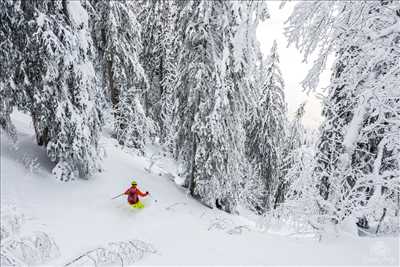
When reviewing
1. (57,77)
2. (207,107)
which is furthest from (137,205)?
(57,77)

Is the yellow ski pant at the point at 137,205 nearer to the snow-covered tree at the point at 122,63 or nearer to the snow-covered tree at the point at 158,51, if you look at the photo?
the snow-covered tree at the point at 122,63

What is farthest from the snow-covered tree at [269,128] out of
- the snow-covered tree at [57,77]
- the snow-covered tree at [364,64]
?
the snow-covered tree at [364,64]

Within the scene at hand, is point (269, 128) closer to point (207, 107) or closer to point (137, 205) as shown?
point (207, 107)

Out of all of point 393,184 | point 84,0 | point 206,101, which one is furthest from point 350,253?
Answer: point 84,0

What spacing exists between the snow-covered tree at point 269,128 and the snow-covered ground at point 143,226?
10.4m

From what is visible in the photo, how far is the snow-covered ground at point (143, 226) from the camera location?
5.87 m

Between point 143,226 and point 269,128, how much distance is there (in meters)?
14.8

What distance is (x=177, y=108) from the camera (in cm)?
1291

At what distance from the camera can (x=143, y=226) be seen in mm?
8984

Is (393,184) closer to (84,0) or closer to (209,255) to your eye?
(209,255)

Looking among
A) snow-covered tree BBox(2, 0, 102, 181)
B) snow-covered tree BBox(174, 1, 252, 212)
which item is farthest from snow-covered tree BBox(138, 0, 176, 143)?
snow-covered tree BBox(2, 0, 102, 181)

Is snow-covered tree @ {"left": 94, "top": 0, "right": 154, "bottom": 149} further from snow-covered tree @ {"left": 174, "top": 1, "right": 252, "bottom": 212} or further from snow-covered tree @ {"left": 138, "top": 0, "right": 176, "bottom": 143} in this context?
snow-covered tree @ {"left": 174, "top": 1, "right": 252, "bottom": 212}

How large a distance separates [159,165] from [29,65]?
956 centimetres

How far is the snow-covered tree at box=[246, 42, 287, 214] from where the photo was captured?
69.5ft
